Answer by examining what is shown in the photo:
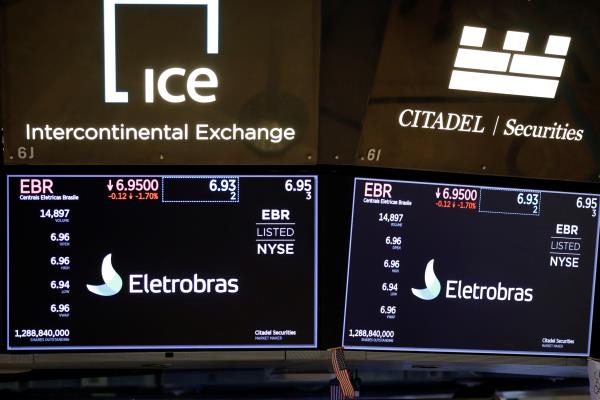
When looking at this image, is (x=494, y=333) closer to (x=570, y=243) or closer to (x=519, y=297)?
(x=519, y=297)

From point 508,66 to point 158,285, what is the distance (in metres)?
1.60

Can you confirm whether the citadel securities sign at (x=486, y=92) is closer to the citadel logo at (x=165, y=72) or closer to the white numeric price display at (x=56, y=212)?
the citadel logo at (x=165, y=72)

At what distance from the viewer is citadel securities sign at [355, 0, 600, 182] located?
12.2 ft

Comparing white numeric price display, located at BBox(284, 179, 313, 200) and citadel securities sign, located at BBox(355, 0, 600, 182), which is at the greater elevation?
citadel securities sign, located at BBox(355, 0, 600, 182)

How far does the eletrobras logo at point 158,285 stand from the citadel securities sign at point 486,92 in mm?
717

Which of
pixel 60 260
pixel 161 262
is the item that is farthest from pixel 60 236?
pixel 161 262

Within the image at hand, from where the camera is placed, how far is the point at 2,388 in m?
4.00

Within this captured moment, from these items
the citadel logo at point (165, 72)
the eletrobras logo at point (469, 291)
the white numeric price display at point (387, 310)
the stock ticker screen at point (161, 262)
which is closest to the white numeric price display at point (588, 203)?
the eletrobras logo at point (469, 291)

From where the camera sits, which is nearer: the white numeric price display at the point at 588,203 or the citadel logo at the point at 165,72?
the citadel logo at the point at 165,72

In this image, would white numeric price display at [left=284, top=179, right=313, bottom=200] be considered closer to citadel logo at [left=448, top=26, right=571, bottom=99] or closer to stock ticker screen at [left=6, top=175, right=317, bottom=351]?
stock ticker screen at [left=6, top=175, right=317, bottom=351]

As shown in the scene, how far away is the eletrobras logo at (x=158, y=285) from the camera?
3646mm

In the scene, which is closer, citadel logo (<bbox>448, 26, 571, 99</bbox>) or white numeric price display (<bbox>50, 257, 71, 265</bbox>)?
white numeric price display (<bbox>50, 257, 71, 265</bbox>)

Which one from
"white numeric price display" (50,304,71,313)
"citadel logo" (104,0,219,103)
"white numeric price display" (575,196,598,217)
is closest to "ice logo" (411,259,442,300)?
"white numeric price display" (575,196,598,217)

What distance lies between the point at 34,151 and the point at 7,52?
39cm
